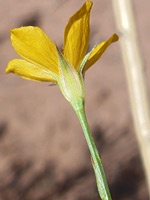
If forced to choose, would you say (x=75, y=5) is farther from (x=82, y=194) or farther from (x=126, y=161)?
(x=82, y=194)

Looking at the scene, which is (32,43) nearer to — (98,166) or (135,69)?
Result: (98,166)

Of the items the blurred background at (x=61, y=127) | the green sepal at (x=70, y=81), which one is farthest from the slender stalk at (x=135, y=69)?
the blurred background at (x=61, y=127)

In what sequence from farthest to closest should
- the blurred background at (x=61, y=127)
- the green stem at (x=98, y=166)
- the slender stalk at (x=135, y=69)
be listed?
the blurred background at (x=61, y=127) < the slender stalk at (x=135, y=69) < the green stem at (x=98, y=166)

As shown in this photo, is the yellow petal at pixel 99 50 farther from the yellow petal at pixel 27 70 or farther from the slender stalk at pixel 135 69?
the slender stalk at pixel 135 69

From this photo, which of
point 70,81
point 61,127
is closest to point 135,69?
point 70,81

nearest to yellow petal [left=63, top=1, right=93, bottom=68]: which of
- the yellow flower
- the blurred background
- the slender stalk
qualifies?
the yellow flower

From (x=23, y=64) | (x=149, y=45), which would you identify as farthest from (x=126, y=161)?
(x=23, y=64)

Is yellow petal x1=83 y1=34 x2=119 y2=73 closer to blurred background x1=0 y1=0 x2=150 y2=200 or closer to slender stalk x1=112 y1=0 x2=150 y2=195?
slender stalk x1=112 y1=0 x2=150 y2=195
